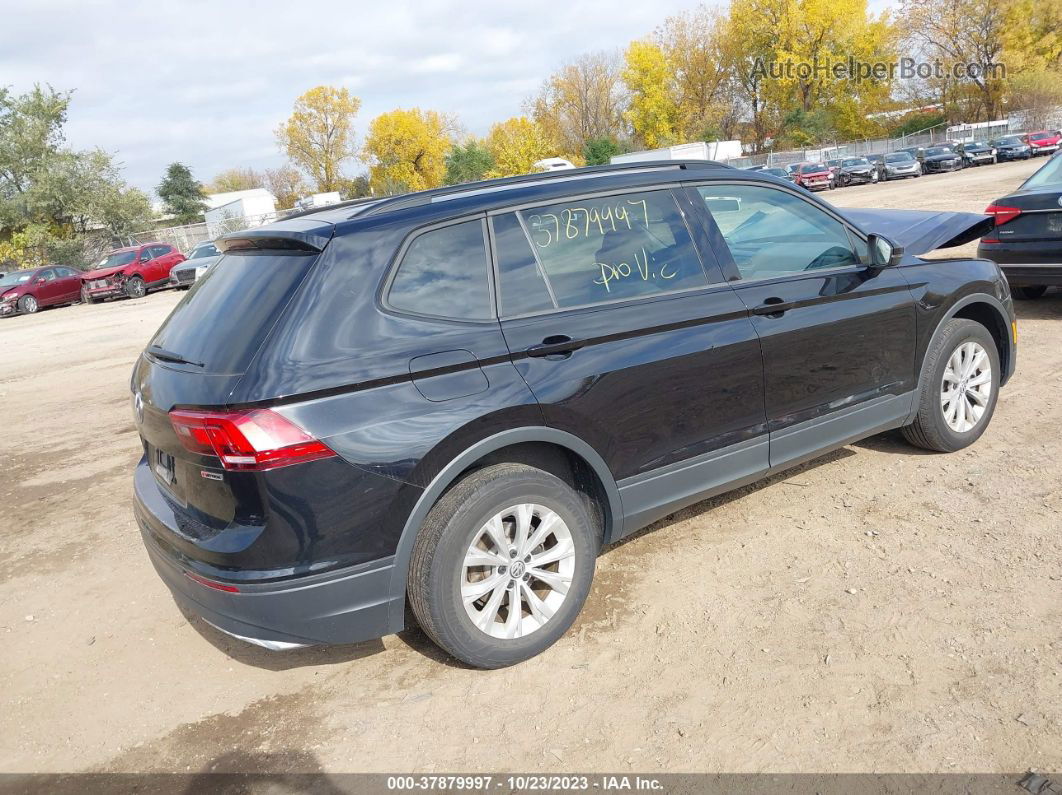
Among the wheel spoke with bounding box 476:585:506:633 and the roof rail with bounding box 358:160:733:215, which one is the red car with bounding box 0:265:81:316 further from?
the wheel spoke with bounding box 476:585:506:633

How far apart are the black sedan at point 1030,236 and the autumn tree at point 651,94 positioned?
73958mm

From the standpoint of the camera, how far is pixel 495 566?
3.14m

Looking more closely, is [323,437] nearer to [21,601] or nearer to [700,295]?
[700,295]

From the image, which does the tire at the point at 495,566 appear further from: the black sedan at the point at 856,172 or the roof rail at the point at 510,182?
the black sedan at the point at 856,172

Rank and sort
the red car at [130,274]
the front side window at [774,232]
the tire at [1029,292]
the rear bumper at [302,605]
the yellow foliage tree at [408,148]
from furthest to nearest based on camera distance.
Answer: the yellow foliage tree at [408,148] < the red car at [130,274] < the tire at [1029,292] < the front side window at [774,232] < the rear bumper at [302,605]

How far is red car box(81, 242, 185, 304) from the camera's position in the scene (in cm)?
2544

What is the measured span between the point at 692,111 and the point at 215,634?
80.7 m

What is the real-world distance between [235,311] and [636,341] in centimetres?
162

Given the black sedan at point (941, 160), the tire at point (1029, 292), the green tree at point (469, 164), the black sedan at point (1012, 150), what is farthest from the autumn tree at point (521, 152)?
the tire at point (1029, 292)

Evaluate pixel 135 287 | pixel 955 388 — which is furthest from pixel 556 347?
pixel 135 287

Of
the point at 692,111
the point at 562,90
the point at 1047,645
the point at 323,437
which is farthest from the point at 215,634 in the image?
the point at 562,90

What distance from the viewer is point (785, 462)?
4016 mm

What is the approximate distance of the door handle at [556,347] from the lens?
10.4 feet

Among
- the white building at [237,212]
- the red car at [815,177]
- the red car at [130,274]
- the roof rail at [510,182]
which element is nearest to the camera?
the roof rail at [510,182]
